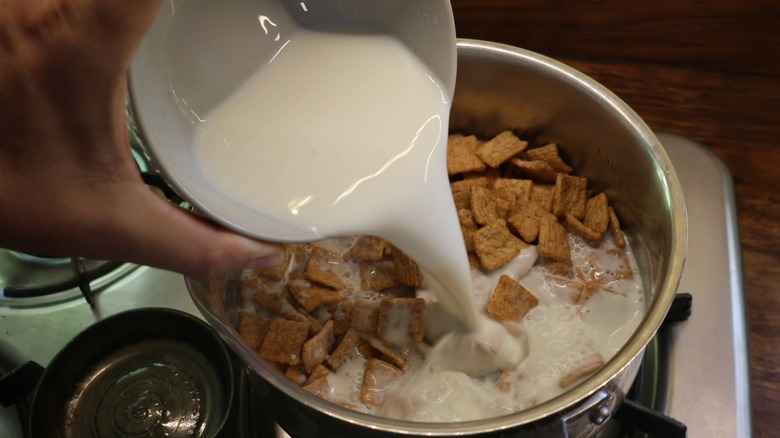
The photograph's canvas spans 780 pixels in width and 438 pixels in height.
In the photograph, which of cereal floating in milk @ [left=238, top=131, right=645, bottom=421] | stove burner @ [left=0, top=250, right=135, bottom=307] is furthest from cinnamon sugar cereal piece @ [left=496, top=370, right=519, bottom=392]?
stove burner @ [left=0, top=250, right=135, bottom=307]

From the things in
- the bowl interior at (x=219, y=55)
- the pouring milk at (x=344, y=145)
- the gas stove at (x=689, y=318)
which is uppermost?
the bowl interior at (x=219, y=55)

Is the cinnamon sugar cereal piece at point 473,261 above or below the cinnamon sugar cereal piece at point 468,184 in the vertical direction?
below

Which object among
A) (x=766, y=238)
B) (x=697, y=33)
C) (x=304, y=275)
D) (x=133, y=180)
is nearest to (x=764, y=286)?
(x=766, y=238)

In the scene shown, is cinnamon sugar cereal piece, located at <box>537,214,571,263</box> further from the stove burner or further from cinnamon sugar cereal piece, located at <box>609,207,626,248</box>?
the stove burner

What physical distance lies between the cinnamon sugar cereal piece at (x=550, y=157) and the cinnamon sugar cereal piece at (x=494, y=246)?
177 mm

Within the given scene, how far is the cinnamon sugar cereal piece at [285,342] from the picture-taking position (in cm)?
90

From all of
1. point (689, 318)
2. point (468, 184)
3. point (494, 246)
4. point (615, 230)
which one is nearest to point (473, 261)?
point (494, 246)

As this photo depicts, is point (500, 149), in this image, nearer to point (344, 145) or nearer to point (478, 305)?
point (478, 305)

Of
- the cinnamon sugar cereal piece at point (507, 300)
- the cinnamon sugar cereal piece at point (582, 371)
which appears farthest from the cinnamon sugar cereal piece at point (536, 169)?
the cinnamon sugar cereal piece at point (582, 371)

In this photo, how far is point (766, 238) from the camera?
43.9 inches

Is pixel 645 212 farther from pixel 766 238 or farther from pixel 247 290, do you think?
pixel 247 290

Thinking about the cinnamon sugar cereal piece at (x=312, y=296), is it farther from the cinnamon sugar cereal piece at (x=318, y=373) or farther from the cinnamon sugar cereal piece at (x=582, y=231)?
the cinnamon sugar cereal piece at (x=582, y=231)

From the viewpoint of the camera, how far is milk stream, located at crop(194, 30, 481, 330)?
70 cm

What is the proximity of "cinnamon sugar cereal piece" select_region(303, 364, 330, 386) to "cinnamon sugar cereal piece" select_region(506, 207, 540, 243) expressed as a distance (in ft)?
1.31
